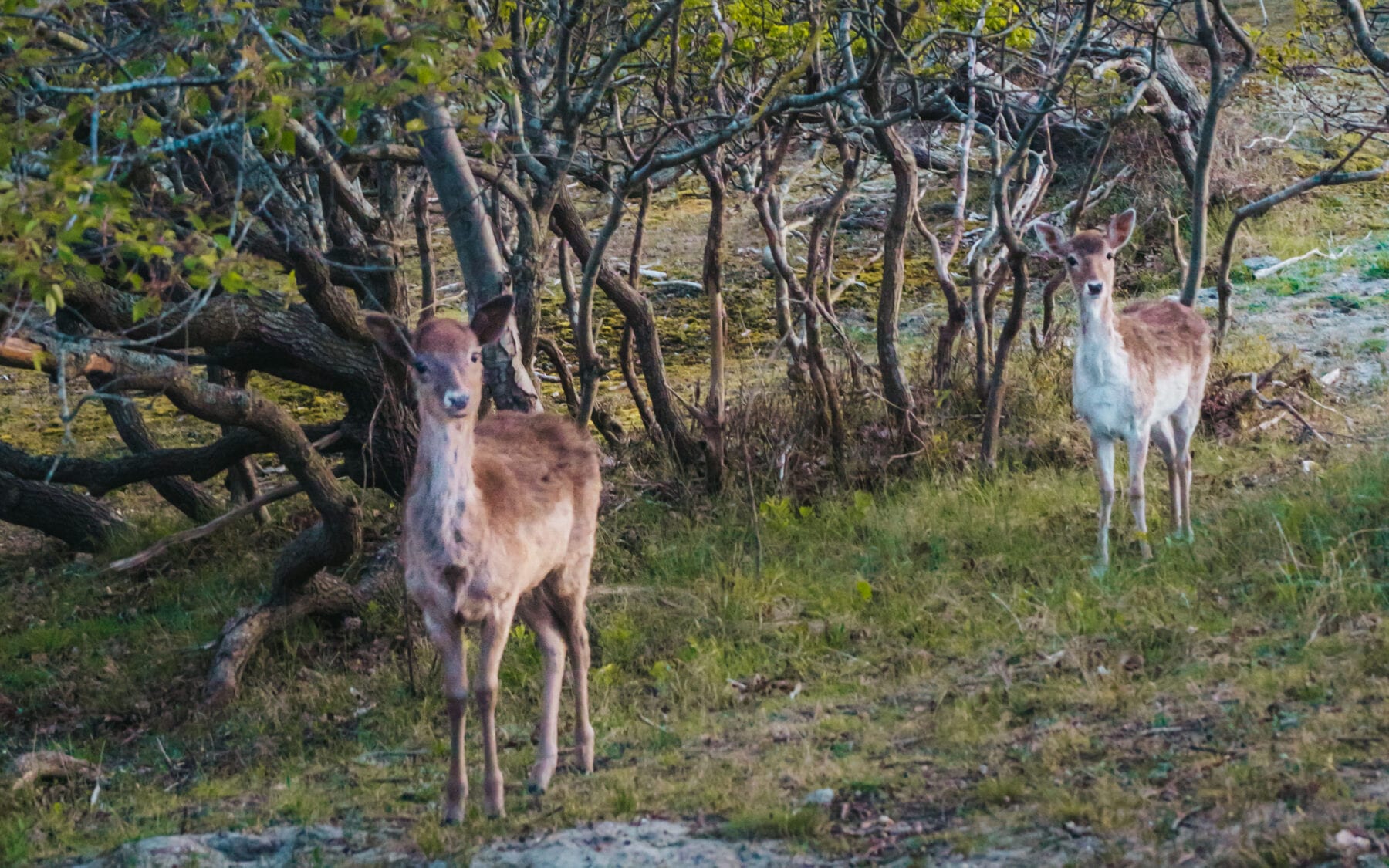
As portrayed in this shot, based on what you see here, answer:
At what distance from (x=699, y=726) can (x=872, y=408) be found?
400 cm

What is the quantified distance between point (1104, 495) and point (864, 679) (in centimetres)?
207

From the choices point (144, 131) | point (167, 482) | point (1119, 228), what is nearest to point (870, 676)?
point (1119, 228)

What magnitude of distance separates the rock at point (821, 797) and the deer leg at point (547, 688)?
1289 millimetres

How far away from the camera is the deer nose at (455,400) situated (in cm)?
610

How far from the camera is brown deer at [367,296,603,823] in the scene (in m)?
6.29

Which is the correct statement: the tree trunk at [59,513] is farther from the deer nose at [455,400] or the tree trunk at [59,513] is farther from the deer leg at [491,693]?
the deer nose at [455,400]

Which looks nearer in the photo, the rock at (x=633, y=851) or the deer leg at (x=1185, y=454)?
the rock at (x=633, y=851)

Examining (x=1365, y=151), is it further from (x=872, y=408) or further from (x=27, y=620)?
(x=27, y=620)

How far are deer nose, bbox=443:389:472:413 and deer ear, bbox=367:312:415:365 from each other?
0.36 metres

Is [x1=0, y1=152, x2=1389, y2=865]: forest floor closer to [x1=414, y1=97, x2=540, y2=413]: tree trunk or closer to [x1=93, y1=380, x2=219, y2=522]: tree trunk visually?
[x1=93, y1=380, x2=219, y2=522]: tree trunk

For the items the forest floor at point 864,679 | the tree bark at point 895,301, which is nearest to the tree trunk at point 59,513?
the forest floor at point 864,679

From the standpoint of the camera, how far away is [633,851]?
5738 mm

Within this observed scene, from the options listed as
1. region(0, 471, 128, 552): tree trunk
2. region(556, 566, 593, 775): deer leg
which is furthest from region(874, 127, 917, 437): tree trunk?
region(0, 471, 128, 552): tree trunk

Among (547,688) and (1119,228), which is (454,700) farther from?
(1119,228)
